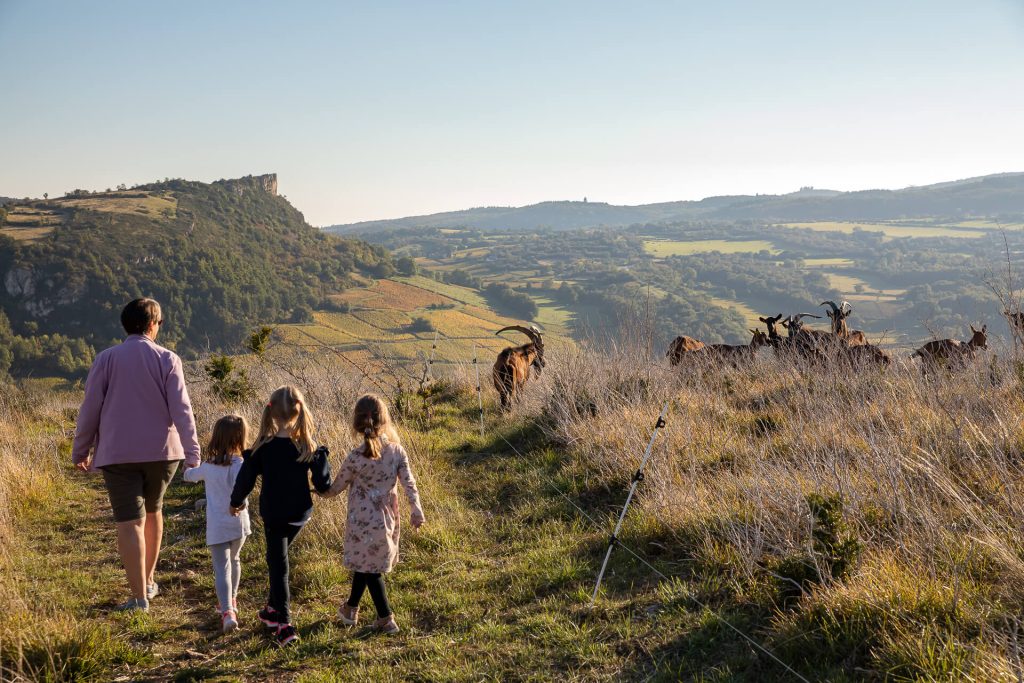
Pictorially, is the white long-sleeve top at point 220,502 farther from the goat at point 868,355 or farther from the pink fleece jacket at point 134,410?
the goat at point 868,355

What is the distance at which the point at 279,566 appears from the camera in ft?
13.3

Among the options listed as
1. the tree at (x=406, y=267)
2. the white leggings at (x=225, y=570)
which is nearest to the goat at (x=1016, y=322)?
the white leggings at (x=225, y=570)

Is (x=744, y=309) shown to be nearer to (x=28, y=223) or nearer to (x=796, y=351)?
(x=796, y=351)

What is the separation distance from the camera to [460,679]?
3355 millimetres

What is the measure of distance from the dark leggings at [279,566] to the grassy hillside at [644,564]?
207 millimetres

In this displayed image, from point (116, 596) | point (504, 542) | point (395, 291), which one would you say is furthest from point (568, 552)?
point (395, 291)

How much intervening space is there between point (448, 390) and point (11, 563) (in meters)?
7.68

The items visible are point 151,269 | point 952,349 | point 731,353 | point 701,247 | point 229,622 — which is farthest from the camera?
point 701,247

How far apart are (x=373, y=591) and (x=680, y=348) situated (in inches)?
325

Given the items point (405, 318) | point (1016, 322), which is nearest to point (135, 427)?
point (1016, 322)

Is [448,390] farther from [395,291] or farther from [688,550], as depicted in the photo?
[395,291]

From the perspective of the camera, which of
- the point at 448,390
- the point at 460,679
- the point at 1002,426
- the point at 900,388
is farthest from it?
the point at 448,390

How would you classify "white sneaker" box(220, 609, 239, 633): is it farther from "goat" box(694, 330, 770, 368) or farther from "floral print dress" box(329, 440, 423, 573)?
"goat" box(694, 330, 770, 368)

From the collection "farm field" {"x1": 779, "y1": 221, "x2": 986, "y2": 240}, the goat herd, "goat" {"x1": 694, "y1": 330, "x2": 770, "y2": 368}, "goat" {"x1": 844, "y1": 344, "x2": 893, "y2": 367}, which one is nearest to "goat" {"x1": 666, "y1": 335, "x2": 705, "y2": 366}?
the goat herd
